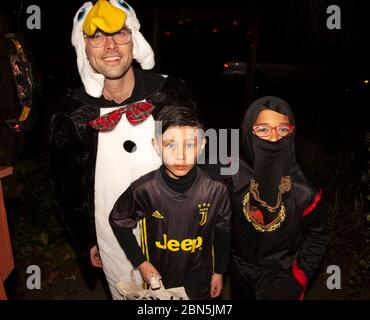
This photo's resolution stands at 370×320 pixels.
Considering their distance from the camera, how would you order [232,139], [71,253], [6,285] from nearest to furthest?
[232,139] → [6,285] → [71,253]

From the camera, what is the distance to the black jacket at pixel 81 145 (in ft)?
8.14

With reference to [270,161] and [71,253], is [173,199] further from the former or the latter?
[71,253]

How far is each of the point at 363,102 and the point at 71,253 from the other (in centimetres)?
660

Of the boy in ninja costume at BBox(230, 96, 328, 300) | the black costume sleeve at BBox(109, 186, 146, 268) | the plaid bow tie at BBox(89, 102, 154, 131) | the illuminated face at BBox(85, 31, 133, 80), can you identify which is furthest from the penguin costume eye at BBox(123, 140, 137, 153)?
the boy in ninja costume at BBox(230, 96, 328, 300)

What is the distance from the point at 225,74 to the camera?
4297mm

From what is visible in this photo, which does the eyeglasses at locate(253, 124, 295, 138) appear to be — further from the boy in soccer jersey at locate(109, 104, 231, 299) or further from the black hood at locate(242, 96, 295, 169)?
the boy in soccer jersey at locate(109, 104, 231, 299)

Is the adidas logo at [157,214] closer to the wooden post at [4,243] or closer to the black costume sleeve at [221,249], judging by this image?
the black costume sleeve at [221,249]

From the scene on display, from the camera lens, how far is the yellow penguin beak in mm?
2213

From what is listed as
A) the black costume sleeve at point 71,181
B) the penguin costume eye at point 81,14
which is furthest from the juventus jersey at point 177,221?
the penguin costume eye at point 81,14

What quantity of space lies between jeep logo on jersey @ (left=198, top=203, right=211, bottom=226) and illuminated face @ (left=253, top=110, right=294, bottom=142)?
1.66 ft

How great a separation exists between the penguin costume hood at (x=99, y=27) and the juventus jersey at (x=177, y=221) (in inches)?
25.8

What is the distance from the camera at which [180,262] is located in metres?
2.42

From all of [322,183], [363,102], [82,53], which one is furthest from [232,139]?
[363,102]

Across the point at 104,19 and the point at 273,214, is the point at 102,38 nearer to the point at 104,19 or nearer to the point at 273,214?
the point at 104,19
